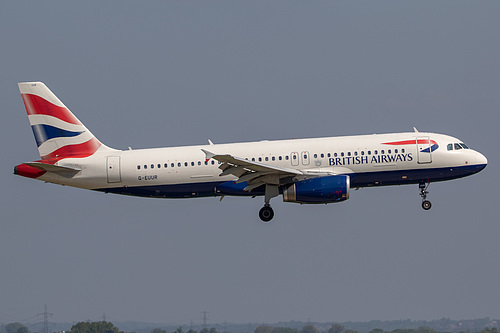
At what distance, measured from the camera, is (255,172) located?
1980 inches

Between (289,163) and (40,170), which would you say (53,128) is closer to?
(40,170)

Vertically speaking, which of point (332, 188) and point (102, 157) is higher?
point (102, 157)

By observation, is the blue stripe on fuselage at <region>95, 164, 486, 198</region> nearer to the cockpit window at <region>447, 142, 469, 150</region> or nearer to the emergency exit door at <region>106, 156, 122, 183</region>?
the emergency exit door at <region>106, 156, 122, 183</region>

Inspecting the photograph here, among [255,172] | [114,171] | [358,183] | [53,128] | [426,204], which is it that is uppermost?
[53,128]

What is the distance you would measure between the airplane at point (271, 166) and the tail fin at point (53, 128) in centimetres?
9

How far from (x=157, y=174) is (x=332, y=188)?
11.3 metres

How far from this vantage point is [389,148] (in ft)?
170

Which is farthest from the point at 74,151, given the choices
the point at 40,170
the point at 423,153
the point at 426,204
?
the point at 426,204

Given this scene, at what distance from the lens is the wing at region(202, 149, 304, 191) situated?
48594 mm

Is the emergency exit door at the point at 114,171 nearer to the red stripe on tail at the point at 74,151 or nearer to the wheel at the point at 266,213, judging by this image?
the red stripe on tail at the point at 74,151

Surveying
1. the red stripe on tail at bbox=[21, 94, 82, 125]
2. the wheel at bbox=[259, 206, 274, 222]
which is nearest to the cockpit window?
the wheel at bbox=[259, 206, 274, 222]

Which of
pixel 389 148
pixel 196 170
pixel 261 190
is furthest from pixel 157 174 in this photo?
pixel 389 148

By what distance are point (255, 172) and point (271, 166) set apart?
1165mm

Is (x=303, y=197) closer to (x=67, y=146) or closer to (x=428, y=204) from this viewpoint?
(x=428, y=204)
